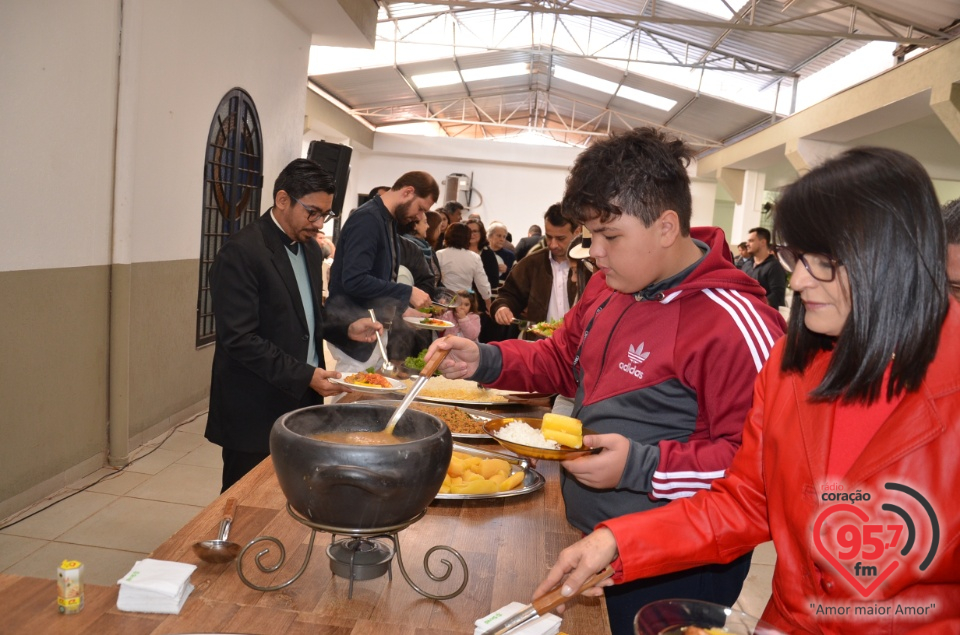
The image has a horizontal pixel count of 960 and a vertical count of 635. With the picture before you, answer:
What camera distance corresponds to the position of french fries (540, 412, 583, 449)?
154 cm

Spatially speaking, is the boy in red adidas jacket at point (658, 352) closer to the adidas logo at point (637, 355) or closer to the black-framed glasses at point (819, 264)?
the adidas logo at point (637, 355)

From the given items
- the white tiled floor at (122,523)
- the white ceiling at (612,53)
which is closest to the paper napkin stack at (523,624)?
the white tiled floor at (122,523)

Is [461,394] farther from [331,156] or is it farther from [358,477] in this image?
[331,156]

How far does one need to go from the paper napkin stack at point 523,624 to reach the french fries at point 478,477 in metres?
0.56

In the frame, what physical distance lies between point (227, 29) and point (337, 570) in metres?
5.49

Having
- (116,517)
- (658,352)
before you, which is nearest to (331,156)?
(116,517)

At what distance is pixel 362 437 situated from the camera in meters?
1.35

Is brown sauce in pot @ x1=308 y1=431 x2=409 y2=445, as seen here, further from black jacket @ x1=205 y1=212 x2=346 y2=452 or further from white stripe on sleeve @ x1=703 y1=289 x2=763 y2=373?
black jacket @ x1=205 y1=212 x2=346 y2=452

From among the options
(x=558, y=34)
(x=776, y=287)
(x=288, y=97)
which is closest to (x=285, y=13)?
(x=288, y=97)

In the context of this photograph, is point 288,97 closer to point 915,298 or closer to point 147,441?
point 147,441

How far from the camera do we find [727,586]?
5.71ft

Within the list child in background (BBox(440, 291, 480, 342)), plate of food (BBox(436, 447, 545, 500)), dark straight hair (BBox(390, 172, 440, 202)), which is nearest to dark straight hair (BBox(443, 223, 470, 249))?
child in background (BBox(440, 291, 480, 342))

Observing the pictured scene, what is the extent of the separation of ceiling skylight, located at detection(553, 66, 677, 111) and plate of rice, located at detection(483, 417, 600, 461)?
12.6 metres

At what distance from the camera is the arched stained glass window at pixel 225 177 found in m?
6.05
